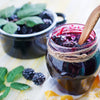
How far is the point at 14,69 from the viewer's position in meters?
0.78

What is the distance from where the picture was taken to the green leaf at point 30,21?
2.57ft

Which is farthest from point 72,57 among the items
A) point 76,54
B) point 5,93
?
point 5,93

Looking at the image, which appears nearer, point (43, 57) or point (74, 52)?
point (74, 52)

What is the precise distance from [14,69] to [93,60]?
0.32 metres

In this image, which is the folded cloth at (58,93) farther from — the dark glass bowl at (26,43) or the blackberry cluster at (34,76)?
the dark glass bowl at (26,43)

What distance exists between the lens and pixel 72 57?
57 cm

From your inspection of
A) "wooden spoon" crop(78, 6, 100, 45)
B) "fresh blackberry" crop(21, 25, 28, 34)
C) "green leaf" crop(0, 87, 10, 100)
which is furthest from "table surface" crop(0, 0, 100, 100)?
"wooden spoon" crop(78, 6, 100, 45)

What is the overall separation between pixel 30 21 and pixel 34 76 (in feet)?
0.66

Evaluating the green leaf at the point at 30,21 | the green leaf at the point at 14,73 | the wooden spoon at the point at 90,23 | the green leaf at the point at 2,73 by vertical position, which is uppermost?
the wooden spoon at the point at 90,23

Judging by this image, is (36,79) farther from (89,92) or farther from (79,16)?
(79,16)

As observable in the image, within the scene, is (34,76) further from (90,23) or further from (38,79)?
(90,23)

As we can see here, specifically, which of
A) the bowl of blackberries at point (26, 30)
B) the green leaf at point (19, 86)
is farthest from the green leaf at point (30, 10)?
the green leaf at point (19, 86)

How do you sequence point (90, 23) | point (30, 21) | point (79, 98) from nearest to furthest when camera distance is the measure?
point (90, 23) → point (79, 98) → point (30, 21)

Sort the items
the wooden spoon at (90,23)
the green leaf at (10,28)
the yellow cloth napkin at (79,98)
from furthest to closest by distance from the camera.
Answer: the green leaf at (10,28) → the yellow cloth napkin at (79,98) → the wooden spoon at (90,23)
